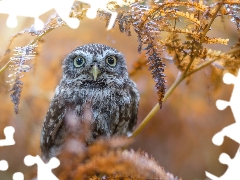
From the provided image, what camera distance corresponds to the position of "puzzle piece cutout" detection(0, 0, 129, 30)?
0.57 meters

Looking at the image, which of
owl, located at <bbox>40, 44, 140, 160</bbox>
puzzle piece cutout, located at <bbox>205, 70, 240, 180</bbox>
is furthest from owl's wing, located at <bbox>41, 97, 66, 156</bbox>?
puzzle piece cutout, located at <bbox>205, 70, 240, 180</bbox>

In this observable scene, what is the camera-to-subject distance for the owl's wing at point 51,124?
598mm

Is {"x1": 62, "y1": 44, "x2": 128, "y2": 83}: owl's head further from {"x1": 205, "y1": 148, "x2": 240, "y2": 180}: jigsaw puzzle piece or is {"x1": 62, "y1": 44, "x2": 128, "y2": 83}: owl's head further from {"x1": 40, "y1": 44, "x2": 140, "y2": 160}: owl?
{"x1": 205, "y1": 148, "x2": 240, "y2": 180}: jigsaw puzzle piece

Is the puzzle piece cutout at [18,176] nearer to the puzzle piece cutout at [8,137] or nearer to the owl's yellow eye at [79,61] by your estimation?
the puzzle piece cutout at [8,137]

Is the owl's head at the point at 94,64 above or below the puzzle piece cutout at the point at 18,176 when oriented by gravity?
above

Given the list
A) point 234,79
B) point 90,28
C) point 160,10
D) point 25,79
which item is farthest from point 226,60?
point 25,79

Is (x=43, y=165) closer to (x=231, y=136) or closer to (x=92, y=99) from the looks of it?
(x=92, y=99)

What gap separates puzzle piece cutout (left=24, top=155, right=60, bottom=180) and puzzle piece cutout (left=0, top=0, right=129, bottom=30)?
0.25 meters

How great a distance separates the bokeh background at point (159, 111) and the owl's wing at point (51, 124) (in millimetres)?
13

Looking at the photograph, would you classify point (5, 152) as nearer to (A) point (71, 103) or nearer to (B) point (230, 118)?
(A) point (71, 103)

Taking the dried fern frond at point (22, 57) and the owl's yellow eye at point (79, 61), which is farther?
the owl's yellow eye at point (79, 61)

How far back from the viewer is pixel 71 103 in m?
0.63

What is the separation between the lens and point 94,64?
649 millimetres

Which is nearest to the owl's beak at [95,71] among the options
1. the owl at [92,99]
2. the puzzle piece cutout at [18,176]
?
the owl at [92,99]
